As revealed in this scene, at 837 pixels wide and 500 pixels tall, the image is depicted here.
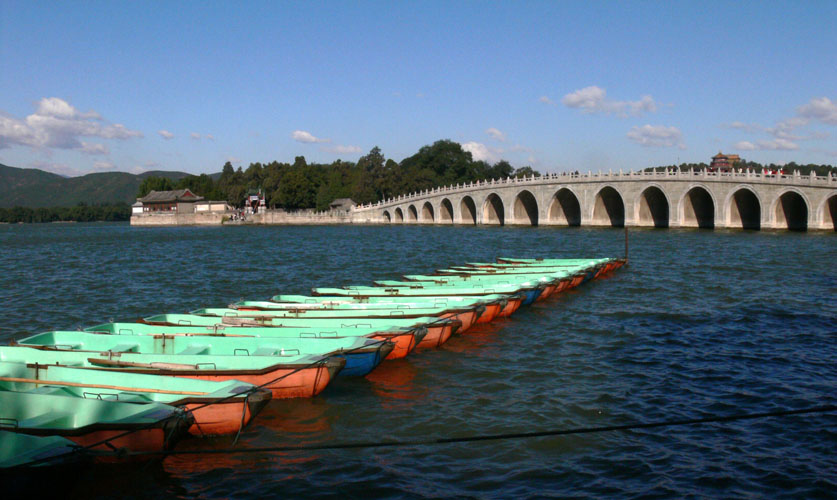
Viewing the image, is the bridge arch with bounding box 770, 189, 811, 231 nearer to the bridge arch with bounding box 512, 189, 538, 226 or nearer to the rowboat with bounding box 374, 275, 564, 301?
the bridge arch with bounding box 512, 189, 538, 226

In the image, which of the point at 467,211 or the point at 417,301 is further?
the point at 467,211

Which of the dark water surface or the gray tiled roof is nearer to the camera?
the dark water surface

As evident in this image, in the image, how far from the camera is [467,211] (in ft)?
289

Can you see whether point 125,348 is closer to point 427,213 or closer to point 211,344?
point 211,344

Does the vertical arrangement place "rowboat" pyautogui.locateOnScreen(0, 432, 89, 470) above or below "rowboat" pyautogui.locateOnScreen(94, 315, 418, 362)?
below

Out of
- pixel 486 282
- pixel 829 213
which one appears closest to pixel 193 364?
pixel 486 282

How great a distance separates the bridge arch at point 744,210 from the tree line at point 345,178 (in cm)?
5292

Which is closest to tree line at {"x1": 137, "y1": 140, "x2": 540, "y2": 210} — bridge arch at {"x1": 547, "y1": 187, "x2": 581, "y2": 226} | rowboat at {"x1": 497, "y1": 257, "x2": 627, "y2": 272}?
bridge arch at {"x1": 547, "y1": 187, "x2": 581, "y2": 226}

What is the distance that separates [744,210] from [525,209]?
1076 inches

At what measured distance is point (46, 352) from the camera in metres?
11.3

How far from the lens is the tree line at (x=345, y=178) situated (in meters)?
111

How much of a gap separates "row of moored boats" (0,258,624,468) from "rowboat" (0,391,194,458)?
0.01 metres

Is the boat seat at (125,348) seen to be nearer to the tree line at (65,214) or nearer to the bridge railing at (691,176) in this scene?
the bridge railing at (691,176)

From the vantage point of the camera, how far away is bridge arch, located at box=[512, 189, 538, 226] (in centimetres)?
7738
